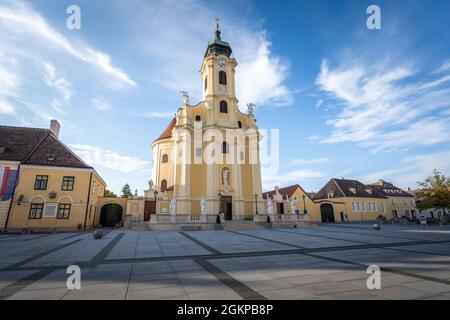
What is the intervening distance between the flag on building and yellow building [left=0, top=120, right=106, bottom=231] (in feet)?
0.41

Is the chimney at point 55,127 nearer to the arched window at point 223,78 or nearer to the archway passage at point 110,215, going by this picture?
the archway passage at point 110,215

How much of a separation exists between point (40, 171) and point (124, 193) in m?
48.7

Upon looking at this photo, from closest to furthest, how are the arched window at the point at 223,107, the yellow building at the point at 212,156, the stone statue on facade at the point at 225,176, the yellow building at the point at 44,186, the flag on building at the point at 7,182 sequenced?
the flag on building at the point at 7,182
the yellow building at the point at 44,186
the yellow building at the point at 212,156
the stone statue on facade at the point at 225,176
the arched window at the point at 223,107

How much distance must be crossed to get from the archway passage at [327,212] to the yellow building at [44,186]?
37206mm

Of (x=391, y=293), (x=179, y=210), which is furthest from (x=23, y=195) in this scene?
(x=391, y=293)

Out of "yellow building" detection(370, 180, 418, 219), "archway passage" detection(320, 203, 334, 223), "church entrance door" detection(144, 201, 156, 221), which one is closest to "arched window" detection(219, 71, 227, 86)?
"church entrance door" detection(144, 201, 156, 221)

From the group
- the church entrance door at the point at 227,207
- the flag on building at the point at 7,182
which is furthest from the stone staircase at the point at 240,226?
the flag on building at the point at 7,182

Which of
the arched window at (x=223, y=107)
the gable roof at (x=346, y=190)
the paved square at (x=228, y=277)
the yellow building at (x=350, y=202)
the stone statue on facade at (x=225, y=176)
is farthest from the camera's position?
the gable roof at (x=346, y=190)

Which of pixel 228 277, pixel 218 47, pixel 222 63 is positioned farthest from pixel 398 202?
pixel 228 277

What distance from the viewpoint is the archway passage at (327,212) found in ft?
139

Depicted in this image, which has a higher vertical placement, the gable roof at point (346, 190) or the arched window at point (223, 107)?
the arched window at point (223, 107)

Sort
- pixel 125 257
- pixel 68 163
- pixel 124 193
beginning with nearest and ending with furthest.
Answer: pixel 125 257, pixel 68 163, pixel 124 193
